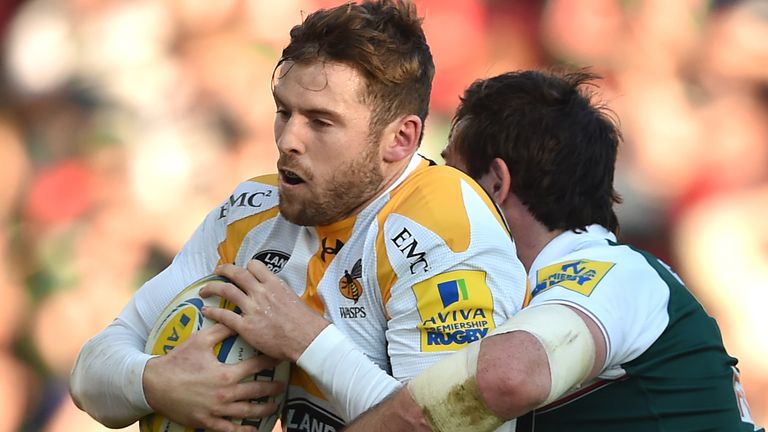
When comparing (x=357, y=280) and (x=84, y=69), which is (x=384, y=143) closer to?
(x=357, y=280)

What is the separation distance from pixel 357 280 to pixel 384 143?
36cm

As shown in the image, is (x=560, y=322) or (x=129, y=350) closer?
(x=560, y=322)

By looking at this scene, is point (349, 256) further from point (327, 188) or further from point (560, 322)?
point (560, 322)

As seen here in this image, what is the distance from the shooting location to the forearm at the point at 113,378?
2881 millimetres

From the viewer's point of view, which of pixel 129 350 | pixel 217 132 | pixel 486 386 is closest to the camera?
pixel 486 386

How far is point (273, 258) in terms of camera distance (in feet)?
10.1

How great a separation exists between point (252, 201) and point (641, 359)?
1.11 metres

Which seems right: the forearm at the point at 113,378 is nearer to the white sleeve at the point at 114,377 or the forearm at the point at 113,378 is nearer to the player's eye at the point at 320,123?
the white sleeve at the point at 114,377

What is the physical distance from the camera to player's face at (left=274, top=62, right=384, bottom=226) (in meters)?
2.86

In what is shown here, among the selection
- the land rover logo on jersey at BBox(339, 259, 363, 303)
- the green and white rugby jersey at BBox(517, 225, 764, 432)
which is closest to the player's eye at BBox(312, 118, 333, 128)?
the land rover logo on jersey at BBox(339, 259, 363, 303)

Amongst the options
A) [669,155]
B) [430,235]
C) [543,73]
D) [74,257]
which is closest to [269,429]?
[430,235]

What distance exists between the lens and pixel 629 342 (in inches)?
113

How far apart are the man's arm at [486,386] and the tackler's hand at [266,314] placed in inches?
10.5

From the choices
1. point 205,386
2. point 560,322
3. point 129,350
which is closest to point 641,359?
point 560,322
